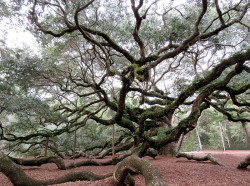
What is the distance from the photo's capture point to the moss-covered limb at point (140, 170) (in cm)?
199

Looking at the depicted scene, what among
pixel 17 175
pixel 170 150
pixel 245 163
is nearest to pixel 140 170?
pixel 17 175

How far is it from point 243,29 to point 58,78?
9.58 m

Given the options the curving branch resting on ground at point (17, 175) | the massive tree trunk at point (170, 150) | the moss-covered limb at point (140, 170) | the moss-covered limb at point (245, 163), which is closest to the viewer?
the moss-covered limb at point (140, 170)

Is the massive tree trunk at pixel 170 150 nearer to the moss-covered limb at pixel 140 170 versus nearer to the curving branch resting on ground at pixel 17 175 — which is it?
the curving branch resting on ground at pixel 17 175

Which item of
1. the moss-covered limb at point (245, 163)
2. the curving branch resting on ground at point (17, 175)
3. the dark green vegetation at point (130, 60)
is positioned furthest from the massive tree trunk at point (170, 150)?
the curving branch resting on ground at point (17, 175)

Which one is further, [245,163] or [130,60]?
[130,60]

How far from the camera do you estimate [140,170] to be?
2.37 meters

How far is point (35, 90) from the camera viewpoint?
28.6 feet

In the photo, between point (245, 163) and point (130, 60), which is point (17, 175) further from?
point (245, 163)

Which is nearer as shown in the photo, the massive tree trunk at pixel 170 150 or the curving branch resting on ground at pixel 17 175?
the curving branch resting on ground at pixel 17 175

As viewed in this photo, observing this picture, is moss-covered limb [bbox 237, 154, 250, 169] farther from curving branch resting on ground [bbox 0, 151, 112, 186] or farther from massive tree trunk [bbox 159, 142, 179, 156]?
curving branch resting on ground [bbox 0, 151, 112, 186]

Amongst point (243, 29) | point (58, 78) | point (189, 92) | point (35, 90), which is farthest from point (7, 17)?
point (243, 29)

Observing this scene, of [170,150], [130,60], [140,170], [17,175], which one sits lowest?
[170,150]

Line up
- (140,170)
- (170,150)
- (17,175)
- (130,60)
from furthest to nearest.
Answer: (170,150) → (130,60) → (17,175) → (140,170)
